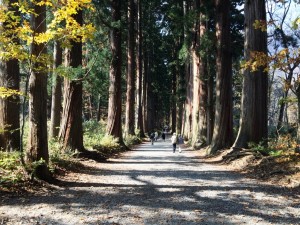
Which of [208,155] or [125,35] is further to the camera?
[125,35]

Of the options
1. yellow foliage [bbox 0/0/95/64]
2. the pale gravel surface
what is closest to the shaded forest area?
yellow foliage [bbox 0/0/95/64]

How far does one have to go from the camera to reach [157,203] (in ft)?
22.6

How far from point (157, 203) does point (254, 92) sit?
8.17 meters

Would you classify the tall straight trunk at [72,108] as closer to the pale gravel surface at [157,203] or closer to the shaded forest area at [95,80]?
the shaded forest area at [95,80]

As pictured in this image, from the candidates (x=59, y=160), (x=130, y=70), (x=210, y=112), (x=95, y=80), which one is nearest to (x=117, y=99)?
(x=95, y=80)

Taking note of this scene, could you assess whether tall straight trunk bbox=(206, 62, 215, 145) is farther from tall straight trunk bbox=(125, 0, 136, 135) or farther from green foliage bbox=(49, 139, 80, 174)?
green foliage bbox=(49, 139, 80, 174)

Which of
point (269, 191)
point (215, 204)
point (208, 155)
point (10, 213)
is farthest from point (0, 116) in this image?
point (208, 155)

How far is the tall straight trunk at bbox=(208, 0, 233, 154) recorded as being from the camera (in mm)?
17047

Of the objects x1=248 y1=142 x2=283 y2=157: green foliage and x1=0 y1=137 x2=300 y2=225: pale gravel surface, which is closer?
x1=0 y1=137 x2=300 y2=225: pale gravel surface

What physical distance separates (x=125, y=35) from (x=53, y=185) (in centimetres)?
2457

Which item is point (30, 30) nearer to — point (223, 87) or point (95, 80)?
point (223, 87)

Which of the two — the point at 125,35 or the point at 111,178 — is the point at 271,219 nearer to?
the point at 111,178

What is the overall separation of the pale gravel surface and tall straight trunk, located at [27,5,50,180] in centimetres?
98

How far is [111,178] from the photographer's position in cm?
1014
